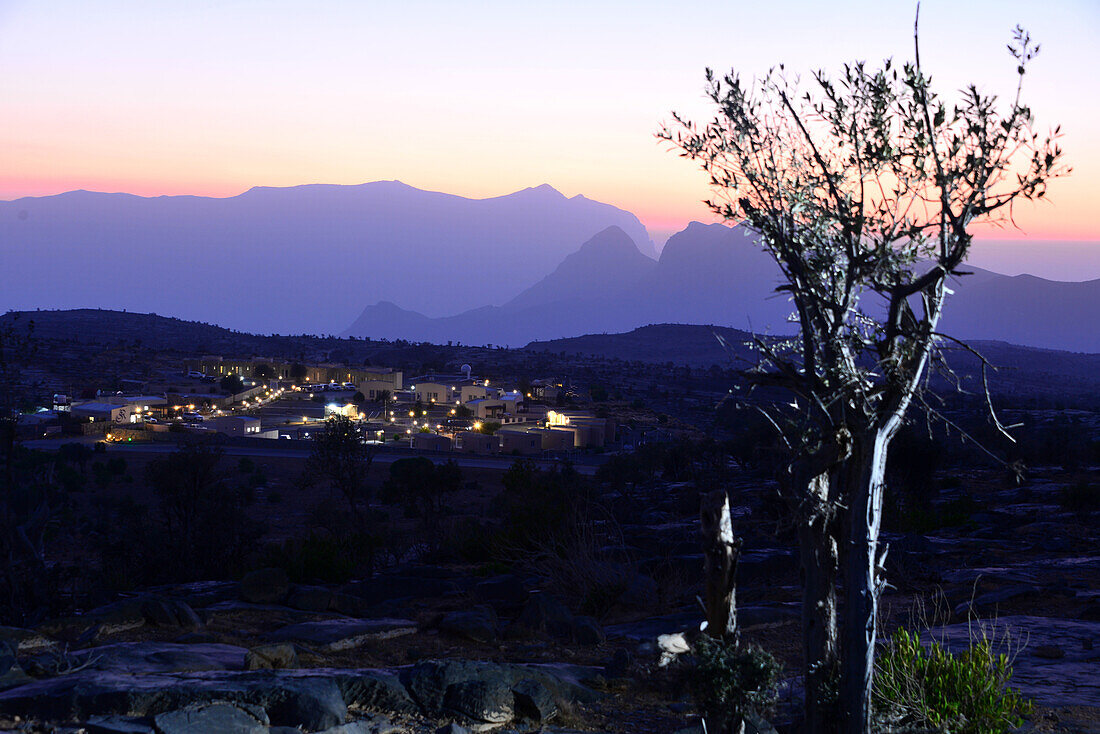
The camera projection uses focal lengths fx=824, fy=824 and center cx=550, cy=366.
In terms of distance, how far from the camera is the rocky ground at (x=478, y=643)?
20.3ft

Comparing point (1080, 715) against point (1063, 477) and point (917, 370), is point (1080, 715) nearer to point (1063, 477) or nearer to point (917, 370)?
point (917, 370)

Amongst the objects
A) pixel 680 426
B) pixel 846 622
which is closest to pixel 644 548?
pixel 846 622

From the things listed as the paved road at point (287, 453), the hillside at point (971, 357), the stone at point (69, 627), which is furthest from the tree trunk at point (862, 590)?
the hillside at point (971, 357)

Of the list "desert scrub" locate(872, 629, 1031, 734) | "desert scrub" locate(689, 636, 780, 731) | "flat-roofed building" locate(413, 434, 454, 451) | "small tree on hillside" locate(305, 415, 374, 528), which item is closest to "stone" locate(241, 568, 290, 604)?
"desert scrub" locate(689, 636, 780, 731)

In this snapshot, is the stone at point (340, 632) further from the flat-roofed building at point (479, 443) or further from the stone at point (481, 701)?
the flat-roofed building at point (479, 443)

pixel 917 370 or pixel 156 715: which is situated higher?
pixel 917 370

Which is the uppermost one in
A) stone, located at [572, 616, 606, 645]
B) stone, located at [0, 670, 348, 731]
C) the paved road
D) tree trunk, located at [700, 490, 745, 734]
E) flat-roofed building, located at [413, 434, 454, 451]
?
tree trunk, located at [700, 490, 745, 734]

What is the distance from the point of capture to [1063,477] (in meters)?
26.4

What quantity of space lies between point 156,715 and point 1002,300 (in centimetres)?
21516

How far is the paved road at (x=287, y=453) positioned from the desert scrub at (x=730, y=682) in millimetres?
36963

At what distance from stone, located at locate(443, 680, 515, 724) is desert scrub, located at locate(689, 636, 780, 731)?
175cm

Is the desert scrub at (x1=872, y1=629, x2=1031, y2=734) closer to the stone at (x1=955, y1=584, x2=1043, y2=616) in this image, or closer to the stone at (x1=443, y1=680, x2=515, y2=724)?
the stone at (x1=443, y1=680, x2=515, y2=724)

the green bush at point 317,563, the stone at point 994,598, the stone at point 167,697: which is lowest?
the green bush at point 317,563

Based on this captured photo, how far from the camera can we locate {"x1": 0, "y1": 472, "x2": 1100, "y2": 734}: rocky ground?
6.19 metres
